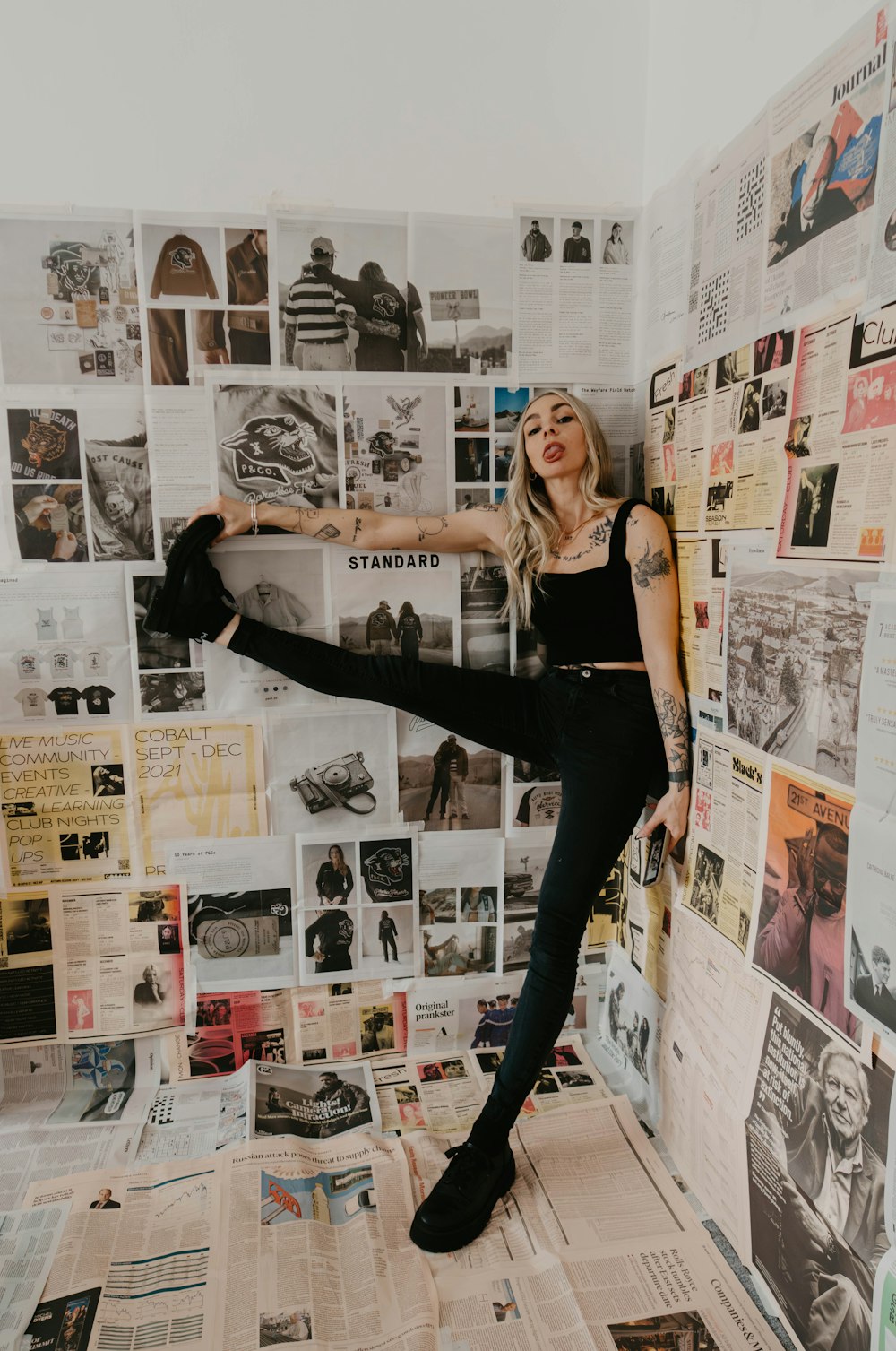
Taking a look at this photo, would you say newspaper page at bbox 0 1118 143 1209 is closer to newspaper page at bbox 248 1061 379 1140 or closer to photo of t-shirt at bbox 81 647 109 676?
newspaper page at bbox 248 1061 379 1140

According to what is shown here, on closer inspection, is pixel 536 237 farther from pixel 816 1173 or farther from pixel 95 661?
pixel 816 1173

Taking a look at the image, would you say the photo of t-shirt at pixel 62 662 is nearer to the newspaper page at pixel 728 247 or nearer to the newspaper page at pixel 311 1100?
the newspaper page at pixel 311 1100

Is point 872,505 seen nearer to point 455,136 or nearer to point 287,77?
point 455,136

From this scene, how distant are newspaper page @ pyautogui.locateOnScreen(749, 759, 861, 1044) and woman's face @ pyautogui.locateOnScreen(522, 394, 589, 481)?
72 cm

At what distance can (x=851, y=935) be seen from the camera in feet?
3.30

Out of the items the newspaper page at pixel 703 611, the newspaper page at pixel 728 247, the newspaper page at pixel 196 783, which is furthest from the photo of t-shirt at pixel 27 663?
the newspaper page at pixel 728 247

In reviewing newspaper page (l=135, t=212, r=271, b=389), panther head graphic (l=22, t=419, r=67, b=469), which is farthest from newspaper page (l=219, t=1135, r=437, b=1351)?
newspaper page (l=135, t=212, r=271, b=389)

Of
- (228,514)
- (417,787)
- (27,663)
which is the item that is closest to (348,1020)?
(417,787)

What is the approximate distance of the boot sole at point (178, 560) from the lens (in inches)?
59.8

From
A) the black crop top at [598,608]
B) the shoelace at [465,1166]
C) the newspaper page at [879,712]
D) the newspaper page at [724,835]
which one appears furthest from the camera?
the black crop top at [598,608]

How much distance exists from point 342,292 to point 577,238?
50 cm

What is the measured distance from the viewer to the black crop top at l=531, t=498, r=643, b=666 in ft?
4.91

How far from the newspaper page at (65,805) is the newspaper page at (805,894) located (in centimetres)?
126

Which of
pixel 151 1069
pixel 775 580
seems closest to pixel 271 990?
pixel 151 1069
